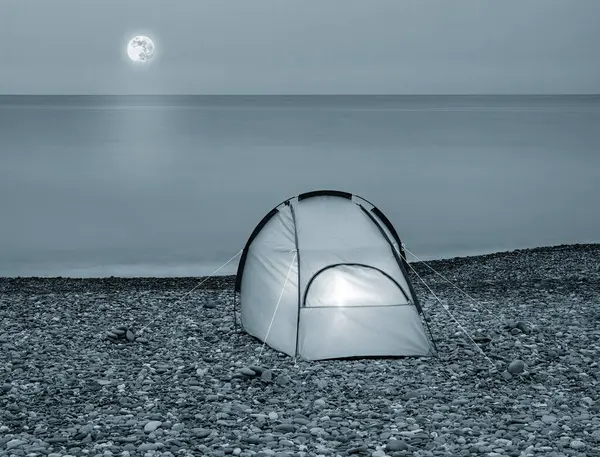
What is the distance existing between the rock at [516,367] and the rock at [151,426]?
3747 millimetres

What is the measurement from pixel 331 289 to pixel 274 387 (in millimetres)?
1486

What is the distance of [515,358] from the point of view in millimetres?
8445

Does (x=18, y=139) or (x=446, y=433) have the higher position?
(x=18, y=139)

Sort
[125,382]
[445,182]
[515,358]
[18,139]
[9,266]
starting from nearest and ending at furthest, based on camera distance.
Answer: [125,382] < [515,358] < [9,266] < [445,182] < [18,139]

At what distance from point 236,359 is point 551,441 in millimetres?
3744

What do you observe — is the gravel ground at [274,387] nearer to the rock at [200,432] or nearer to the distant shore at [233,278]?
the rock at [200,432]

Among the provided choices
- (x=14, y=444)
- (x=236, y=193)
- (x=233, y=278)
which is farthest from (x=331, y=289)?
(x=236, y=193)

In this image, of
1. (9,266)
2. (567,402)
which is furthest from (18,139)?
(567,402)

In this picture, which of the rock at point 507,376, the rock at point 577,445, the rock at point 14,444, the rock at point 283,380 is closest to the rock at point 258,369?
the rock at point 283,380

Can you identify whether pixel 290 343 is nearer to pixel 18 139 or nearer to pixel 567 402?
pixel 567 402

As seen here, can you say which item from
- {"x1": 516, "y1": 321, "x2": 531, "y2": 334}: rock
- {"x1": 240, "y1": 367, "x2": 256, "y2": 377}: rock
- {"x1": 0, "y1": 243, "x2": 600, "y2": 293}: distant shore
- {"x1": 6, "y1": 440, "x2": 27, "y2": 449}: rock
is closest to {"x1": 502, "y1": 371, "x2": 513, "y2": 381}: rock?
{"x1": 516, "y1": 321, "x2": 531, "y2": 334}: rock

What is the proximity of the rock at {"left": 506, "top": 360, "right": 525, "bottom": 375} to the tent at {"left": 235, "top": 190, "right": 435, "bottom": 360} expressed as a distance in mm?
997

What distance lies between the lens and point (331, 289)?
28.0 ft

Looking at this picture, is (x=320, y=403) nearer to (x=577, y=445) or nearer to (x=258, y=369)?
(x=258, y=369)
